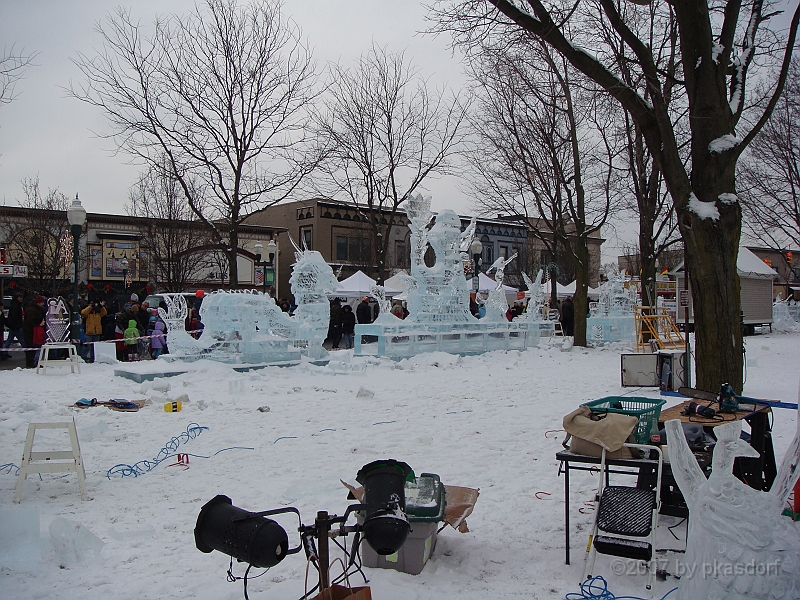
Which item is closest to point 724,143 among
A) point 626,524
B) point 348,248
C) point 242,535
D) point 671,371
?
point 626,524

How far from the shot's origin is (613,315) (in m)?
24.0

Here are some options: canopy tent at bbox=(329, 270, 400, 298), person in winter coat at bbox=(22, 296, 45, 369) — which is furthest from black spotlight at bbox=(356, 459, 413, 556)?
canopy tent at bbox=(329, 270, 400, 298)

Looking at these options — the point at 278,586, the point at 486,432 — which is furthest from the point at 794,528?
the point at 486,432

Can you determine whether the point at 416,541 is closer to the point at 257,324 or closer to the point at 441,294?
the point at 257,324

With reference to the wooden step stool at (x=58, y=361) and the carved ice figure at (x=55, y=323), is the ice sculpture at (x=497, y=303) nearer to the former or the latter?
the wooden step stool at (x=58, y=361)

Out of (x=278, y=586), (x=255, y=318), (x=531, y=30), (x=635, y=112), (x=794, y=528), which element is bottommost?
(x=278, y=586)

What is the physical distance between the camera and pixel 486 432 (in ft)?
26.9

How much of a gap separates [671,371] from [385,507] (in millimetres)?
9603

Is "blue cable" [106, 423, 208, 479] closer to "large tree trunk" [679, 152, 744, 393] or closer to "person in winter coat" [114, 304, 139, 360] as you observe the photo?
"large tree trunk" [679, 152, 744, 393]

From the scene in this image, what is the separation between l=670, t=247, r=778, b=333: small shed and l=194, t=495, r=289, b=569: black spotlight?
27.5 meters

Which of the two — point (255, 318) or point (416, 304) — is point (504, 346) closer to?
point (416, 304)

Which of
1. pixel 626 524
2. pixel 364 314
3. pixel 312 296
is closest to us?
pixel 626 524

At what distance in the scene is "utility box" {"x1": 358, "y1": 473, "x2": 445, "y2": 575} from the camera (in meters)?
4.03

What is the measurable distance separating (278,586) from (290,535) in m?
0.91
